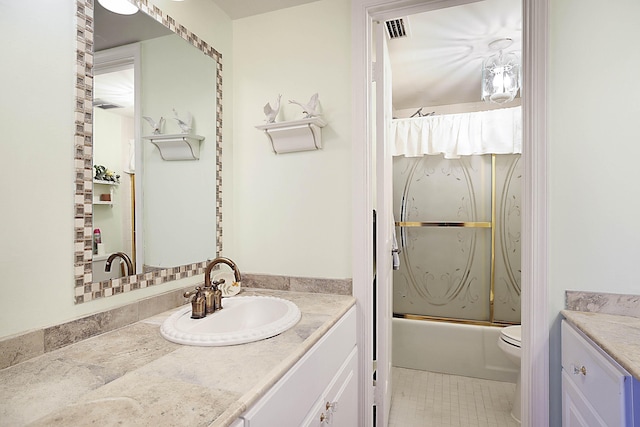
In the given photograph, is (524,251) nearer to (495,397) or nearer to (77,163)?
(495,397)

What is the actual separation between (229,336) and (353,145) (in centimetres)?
100

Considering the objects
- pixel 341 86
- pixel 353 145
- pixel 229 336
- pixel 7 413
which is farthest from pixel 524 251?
pixel 7 413

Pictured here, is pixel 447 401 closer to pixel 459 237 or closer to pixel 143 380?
pixel 459 237

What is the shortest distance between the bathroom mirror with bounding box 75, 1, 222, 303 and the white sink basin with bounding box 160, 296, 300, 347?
262 mm

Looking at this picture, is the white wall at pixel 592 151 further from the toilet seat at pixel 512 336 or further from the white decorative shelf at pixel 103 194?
the white decorative shelf at pixel 103 194

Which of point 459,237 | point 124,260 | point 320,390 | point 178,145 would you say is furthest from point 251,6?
point 459,237

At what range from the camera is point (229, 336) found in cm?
99

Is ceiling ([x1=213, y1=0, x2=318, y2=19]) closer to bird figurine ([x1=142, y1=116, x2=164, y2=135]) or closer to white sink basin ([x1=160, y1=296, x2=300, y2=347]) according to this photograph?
bird figurine ([x1=142, y1=116, x2=164, y2=135])

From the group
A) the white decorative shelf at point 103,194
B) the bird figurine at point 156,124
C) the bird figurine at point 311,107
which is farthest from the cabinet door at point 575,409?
the bird figurine at point 156,124

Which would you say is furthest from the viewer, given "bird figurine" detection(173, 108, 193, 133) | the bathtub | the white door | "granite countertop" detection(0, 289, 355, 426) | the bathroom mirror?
the bathtub

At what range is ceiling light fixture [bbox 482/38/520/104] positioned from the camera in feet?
7.85

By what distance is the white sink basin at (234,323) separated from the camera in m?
0.99

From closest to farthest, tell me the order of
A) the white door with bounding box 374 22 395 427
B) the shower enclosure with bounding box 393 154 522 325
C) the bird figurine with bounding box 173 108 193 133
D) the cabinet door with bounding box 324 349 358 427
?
the cabinet door with bounding box 324 349 358 427 → the bird figurine with bounding box 173 108 193 133 → the white door with bounding box 374 22 395 427 → the shower enclosure with bounding box 393 154 522 325

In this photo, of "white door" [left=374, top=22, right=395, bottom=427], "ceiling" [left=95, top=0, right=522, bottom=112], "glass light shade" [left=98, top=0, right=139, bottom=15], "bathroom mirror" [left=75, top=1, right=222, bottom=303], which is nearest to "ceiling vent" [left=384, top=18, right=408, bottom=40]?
"ceiling" [left=95, top=0, right=522, bottom=112]
